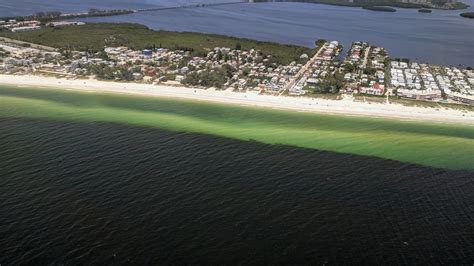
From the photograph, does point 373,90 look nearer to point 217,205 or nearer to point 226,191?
point 226,191

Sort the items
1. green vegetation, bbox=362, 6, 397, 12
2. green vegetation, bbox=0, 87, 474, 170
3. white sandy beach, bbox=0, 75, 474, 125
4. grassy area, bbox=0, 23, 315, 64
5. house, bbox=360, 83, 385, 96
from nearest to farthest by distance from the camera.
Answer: green vegetation, bbox=0, 87, 474, 170, white sandy beach, bbox=0, 75, 474, 125, house, bbox=360, 83, 385, 96, grassy area, bbox=0, 23, 315, 64, green vegetation, bbox=362, 6, 397, 12

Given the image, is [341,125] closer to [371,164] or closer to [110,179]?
[371,164]

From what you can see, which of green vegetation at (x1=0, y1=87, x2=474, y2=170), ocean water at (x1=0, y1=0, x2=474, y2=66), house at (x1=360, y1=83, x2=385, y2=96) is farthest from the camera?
ocean water at (x1=0, y1=0, x2=474, y2=66)

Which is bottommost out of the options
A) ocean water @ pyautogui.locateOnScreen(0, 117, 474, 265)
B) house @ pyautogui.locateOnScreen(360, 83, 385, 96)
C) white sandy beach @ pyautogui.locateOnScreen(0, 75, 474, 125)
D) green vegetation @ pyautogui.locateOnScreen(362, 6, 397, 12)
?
ocean water @ pyautogui.locateOnScreen(0, 117, 474, 265)

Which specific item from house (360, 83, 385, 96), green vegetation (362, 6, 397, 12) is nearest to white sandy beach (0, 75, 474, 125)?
house (360, 83, 385, 96)

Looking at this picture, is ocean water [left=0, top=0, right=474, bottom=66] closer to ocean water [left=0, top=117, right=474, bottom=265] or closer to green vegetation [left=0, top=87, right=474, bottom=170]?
green vegetation [left=0, top=87, right=474, bottom=170]

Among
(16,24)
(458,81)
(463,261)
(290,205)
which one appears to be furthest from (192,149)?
(16,24)

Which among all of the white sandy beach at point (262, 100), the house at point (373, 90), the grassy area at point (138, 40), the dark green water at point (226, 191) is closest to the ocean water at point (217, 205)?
the dark green water at point (226, 191)
